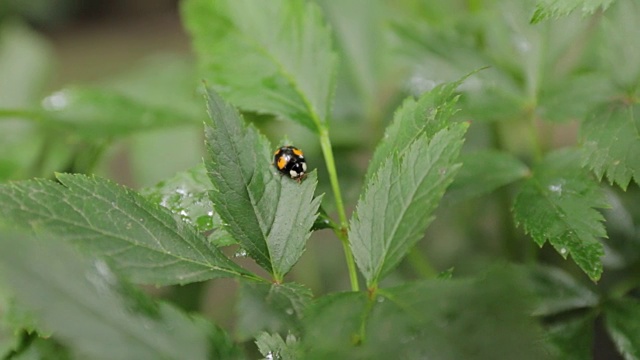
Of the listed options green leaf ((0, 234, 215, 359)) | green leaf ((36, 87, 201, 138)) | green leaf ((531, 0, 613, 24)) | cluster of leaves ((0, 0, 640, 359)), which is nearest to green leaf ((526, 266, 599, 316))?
cluster of leaves ((0, 0, 640, 359))

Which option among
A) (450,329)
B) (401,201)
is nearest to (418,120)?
(401,201)

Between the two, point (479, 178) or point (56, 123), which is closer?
point (479, 178)

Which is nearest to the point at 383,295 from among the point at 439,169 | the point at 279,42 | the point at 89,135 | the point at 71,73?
the point at 439,169

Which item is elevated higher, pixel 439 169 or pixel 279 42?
pixel 279 42

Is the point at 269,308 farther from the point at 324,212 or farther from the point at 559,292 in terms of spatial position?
the point at 559,292

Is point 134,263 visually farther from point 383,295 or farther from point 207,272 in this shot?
point 383,295

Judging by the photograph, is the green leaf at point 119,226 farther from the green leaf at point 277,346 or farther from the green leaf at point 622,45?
the green leaf at point 622,45
